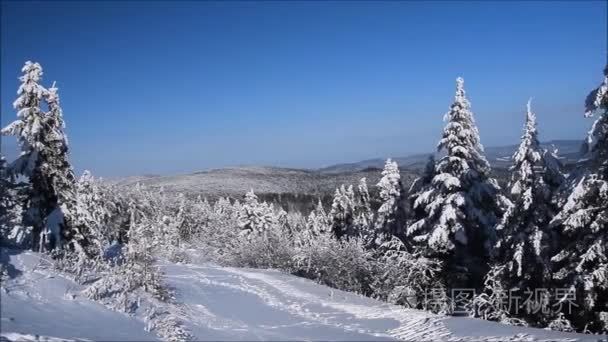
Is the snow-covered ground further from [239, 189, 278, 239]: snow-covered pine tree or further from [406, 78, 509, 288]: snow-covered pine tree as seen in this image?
[239, 189, 278, 239]: snow-covered pine tree

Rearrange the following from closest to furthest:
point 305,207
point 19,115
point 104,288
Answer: point 104,288, point 19,115, point 305,207

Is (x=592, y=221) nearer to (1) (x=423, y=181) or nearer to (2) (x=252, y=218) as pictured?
(1) (x=423, y=181)

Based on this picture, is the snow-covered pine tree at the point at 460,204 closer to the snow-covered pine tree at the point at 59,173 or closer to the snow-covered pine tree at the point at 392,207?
the snow-covered pine tree at the point at 392,207

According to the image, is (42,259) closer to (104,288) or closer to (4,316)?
(104,288)

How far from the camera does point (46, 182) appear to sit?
73.4ft

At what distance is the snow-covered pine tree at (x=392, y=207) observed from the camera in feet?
101

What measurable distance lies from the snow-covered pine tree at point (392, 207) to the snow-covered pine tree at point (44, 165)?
17.4m

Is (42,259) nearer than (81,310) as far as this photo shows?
No

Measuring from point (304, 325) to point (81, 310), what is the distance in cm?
719

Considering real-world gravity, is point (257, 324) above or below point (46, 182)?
below

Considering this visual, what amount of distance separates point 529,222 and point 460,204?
304cm

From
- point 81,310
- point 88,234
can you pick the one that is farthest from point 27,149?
point 81,310

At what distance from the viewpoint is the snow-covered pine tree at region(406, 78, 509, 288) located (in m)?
23.3

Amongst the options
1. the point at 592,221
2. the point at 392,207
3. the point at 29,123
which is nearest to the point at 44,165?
the point at 29,123
